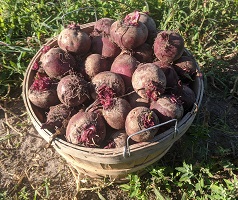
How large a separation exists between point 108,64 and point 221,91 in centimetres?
194

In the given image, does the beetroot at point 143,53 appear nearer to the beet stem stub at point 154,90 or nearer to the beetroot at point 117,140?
the beet stem stub at point 154,90

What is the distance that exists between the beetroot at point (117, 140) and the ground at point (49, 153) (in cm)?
86

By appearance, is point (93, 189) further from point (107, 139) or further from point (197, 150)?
point (197, 150)

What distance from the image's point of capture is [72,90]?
2.74 metres

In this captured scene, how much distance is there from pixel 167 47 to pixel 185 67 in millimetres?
310

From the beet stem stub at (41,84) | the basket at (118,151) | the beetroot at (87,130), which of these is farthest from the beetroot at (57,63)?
the beetroot at (87,130)

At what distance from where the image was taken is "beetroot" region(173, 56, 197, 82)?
306 cm

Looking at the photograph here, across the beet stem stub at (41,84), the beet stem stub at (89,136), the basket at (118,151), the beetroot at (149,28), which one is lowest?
the basket at (118,151)

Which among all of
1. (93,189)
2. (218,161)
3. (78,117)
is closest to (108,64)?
(78,117)

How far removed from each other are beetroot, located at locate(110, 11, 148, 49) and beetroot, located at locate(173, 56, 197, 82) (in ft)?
1.47

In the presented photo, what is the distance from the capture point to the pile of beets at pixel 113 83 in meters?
2.64

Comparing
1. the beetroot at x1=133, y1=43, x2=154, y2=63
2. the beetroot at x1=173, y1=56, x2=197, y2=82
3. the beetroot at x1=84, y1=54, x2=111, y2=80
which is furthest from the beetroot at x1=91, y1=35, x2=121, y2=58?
the beetroot at x1=173, y1=56, x2=197, y2=82

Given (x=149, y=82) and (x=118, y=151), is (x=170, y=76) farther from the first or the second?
(x=118, y=151)

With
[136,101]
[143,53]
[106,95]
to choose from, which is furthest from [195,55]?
[106,95]
